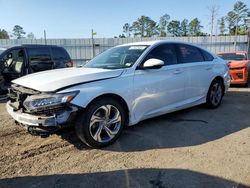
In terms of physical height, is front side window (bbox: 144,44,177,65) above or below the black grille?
above

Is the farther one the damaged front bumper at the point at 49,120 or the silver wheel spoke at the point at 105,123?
the silver wheel spoke at the point at 105,123

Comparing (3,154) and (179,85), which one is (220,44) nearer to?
(179,85)

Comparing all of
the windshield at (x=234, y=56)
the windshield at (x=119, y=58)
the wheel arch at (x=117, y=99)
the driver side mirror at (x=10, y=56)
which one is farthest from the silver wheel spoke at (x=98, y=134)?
the windshield at (x=234, y=56)

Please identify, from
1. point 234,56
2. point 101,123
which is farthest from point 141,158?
point 234,56

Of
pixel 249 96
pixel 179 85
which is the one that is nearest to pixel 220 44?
pixel 249 96

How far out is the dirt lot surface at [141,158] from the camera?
2.97 m

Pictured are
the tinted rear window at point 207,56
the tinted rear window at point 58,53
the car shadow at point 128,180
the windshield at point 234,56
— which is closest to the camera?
the car shadow at point 128,180

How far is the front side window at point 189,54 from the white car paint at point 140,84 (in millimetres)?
114

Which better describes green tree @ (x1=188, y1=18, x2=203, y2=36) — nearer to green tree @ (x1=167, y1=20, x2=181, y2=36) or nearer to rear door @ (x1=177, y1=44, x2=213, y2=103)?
green tree @ (x1=167, y1=20, x2=181, y2=36)

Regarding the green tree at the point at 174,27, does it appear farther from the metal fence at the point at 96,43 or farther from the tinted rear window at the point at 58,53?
the tinted rear window at the point at 58,53

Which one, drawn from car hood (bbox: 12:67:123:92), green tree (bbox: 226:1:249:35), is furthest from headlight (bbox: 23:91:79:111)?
green tree (bbox: 226:1:249:35)

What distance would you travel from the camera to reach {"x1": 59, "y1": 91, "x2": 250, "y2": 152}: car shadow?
13.2ft

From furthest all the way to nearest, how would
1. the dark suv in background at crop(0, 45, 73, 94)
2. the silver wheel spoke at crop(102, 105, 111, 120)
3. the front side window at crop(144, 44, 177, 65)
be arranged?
the dark suv in background at crop(0, 45, 73, 94)
the front side window at crop(144, 44, 177, 65)
the silver wheel spoke at crop(102, 105, 111, 120)

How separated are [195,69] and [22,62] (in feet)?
17.8
